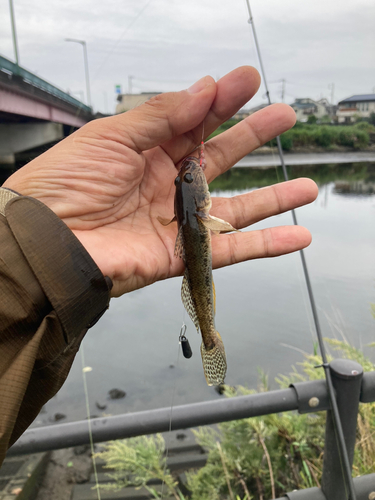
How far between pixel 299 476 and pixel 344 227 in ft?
14.9

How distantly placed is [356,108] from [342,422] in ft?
9.39

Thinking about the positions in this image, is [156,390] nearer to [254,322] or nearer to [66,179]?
[254,322]

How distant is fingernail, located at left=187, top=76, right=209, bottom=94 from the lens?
1460 mm

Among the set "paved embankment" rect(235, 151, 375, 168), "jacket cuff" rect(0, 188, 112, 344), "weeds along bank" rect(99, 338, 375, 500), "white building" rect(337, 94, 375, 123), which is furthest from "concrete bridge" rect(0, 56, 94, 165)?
"weeds along bank" rect(99, 338, 375, 500)

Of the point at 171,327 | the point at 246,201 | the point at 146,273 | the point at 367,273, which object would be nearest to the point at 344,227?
the point at 367,273

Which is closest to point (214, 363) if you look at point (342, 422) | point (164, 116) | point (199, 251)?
point (199, 251)

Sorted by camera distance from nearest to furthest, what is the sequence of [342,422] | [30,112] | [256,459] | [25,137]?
[25,137]
[342,422]
[30,112]
[256,459]

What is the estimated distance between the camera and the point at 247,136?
1881 mm

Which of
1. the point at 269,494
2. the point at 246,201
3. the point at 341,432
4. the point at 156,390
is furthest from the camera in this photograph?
the point at 156,390

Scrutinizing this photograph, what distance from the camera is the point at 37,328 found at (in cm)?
140

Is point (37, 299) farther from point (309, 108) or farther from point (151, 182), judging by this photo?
point (309, 108)

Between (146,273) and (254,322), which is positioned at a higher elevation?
(146,273)

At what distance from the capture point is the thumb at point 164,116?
1475 mm

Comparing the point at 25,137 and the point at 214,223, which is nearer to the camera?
the point at 214,223
